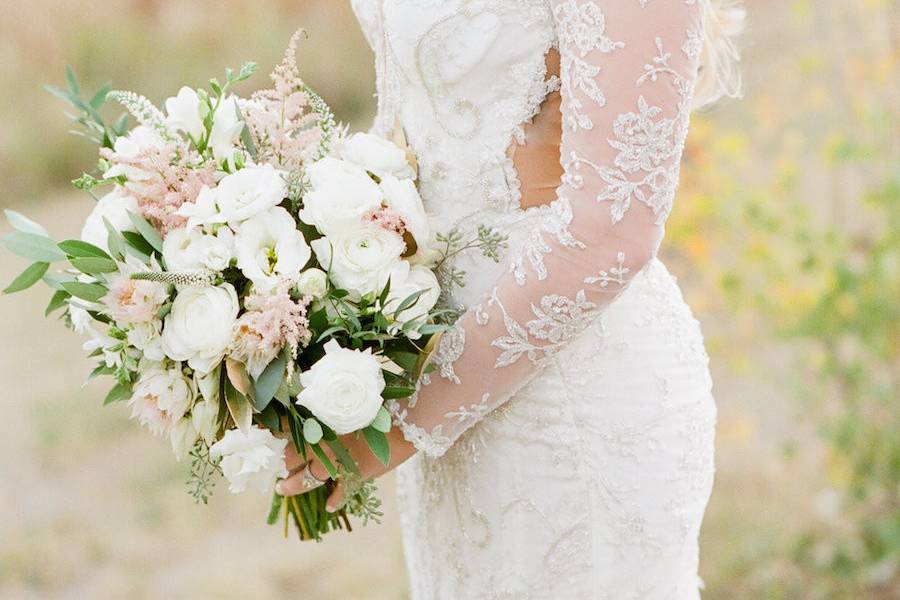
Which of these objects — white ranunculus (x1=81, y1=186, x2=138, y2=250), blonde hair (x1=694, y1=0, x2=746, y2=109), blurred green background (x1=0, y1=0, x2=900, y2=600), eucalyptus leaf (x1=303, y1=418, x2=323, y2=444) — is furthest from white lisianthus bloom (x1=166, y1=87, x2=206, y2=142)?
blurred green background (x1=0, y1=0, x2=900, y2=600)

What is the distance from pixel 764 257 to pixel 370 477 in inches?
95.8

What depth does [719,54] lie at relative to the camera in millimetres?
2037

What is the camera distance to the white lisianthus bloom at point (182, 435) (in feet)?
4.88

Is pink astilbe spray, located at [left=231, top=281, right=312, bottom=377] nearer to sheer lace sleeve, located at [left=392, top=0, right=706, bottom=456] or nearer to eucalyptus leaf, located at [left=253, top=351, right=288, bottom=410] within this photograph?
eucalyptus leaf, located at [left=253, top=351, right=288, bottom=410]

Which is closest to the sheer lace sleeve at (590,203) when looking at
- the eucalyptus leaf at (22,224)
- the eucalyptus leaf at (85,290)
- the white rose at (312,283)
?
the white rose at (312,283)

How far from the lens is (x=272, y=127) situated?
1598 mm

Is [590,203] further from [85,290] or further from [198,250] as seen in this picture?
[85,290]

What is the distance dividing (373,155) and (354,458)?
0.45 meters

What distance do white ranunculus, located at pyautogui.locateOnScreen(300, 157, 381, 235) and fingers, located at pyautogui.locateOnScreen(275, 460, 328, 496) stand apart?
1.23 ft

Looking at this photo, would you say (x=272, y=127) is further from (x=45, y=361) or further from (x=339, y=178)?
(x=45, y=361)

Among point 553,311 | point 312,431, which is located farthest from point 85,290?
point 553,311

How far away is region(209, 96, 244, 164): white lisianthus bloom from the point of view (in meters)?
1.56

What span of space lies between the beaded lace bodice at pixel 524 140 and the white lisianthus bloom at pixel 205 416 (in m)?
0.27

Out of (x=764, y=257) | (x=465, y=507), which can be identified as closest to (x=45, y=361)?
(x=764, y=257)
